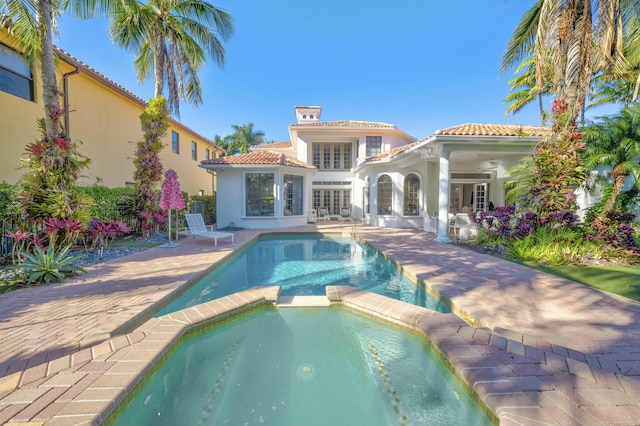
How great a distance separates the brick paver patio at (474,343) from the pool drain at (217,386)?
746 mm

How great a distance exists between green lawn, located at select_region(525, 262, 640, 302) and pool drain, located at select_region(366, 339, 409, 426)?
15.9 feet

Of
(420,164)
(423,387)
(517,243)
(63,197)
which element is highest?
(420,164)

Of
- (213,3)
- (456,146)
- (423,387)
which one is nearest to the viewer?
(423,387)

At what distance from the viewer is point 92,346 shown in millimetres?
3066

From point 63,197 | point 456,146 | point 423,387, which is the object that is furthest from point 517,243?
point 63,197

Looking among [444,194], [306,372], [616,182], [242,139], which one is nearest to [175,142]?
[444,194]

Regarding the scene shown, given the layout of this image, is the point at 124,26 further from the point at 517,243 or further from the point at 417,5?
the point at 517,243

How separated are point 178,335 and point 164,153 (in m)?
17.7

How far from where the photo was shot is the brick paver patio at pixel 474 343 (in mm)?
2230

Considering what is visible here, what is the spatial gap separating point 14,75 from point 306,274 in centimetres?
1220

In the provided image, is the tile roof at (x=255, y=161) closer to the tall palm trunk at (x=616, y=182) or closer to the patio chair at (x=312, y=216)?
the patio chair at (x=312, y=216)

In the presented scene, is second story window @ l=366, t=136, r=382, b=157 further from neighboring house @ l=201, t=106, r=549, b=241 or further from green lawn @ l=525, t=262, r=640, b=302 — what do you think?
green lawn @ l=525, t=262, r=640, b=302

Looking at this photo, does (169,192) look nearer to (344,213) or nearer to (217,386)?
(217,386)

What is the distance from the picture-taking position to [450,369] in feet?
9.62
